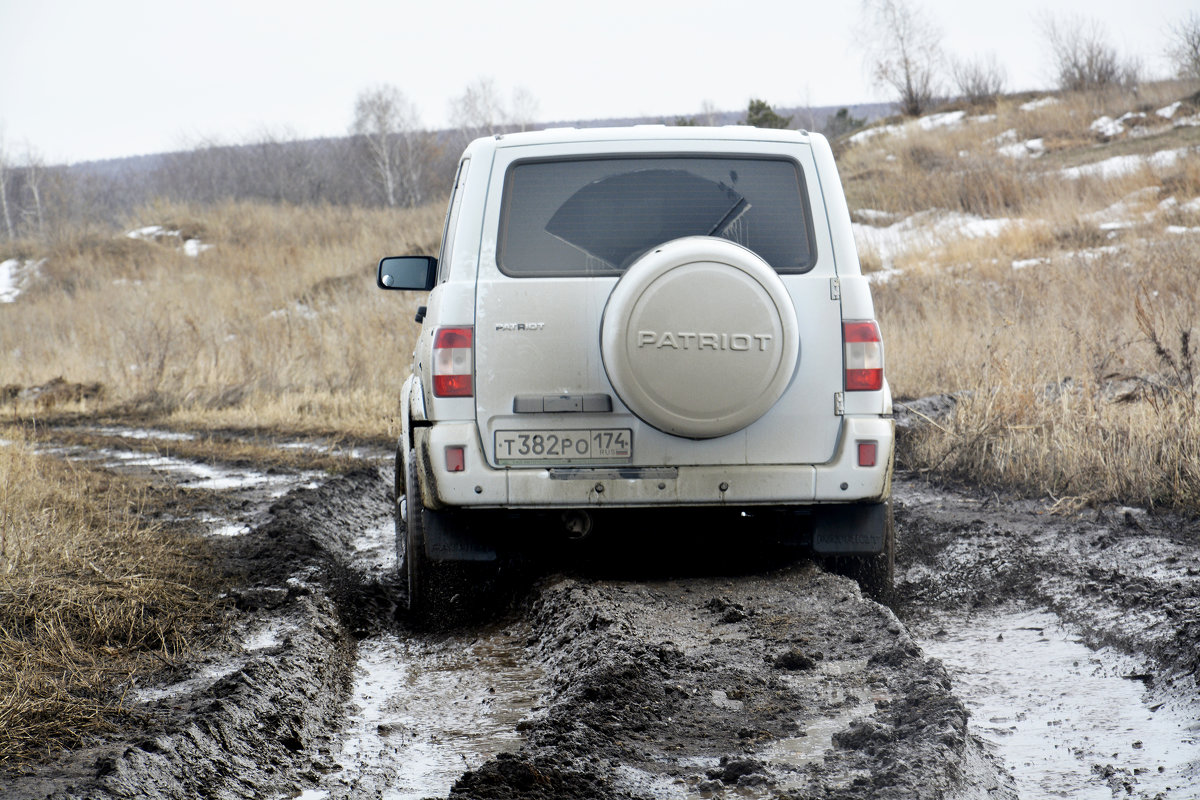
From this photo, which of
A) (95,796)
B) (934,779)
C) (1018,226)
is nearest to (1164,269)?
(1018,226)

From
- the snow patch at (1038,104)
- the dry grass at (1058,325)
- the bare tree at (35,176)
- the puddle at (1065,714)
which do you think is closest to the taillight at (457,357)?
the puddle at (1065,714)

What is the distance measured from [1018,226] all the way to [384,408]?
1267 centimetres

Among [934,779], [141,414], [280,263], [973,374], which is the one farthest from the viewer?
[280,263]

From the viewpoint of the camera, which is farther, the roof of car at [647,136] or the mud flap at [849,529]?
the mud flap at [849,529]

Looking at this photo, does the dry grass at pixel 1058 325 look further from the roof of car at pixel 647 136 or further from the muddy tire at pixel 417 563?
the muddy tire at pixel 417 563

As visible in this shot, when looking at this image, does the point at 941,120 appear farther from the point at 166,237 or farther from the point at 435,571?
the point at 435,571

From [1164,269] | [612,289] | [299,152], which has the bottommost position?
[1164,269]

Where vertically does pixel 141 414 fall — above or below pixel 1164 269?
below

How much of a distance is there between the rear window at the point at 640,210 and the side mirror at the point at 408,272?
4.12 ft

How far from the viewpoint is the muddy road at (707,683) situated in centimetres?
288

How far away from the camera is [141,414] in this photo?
14.8 m

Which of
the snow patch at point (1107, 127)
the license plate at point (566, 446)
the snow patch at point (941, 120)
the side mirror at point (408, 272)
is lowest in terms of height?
the license plate at point (566, 446)

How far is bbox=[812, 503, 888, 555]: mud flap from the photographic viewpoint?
14.3 ft

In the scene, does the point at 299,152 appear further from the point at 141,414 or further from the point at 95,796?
the point at 95,796
